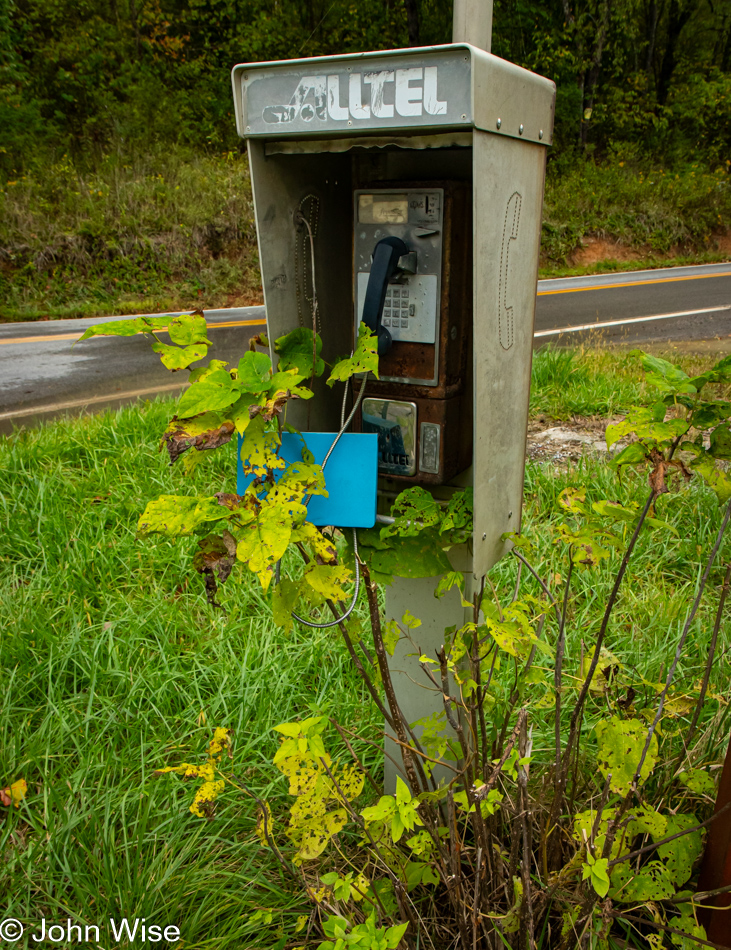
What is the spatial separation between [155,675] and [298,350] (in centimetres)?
126

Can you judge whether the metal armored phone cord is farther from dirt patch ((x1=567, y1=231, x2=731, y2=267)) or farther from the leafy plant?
dirt patch ((x1=567, y1=231, x2=731, y2=267))

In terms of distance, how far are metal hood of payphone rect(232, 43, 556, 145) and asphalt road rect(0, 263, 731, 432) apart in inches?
139

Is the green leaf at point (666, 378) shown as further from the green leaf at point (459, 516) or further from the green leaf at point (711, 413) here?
the green leaf at point (459, 516)

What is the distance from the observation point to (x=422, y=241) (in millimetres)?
1437

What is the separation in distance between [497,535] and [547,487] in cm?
162

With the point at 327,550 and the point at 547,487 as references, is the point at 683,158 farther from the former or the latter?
the point at 327,550

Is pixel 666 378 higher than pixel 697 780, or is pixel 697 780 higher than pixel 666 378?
pixel 666 378

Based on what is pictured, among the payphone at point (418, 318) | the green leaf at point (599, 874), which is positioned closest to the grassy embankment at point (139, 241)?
the payphone at point (418, 318)

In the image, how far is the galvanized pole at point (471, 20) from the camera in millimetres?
1214

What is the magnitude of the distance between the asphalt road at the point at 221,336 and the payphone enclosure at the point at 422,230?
325 centimetres

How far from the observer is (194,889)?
1.59m

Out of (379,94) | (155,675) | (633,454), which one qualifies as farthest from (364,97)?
(155,675)

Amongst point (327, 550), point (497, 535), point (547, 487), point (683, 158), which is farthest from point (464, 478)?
point (683, 158)

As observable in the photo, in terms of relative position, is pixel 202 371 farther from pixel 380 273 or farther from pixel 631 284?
pixel 631 284
